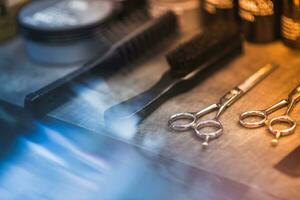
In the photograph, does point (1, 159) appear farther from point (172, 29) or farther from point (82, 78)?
point (172, 29)

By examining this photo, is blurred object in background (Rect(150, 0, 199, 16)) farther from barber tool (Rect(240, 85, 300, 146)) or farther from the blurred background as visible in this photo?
barber tool (Rect(240, 85, 300, 146))

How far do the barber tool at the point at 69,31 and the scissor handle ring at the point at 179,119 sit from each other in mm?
163

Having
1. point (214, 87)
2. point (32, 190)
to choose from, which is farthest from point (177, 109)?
point (32, 190)

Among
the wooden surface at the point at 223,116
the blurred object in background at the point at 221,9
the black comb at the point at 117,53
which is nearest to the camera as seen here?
the wooden surface at the point at 223,116

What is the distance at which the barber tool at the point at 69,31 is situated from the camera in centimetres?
72

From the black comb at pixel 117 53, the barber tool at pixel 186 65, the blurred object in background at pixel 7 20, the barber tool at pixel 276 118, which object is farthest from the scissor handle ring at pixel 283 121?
the blurred object in background at pixel 7 20

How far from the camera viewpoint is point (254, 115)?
1.98ft

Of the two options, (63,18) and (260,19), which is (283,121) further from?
(63,18)

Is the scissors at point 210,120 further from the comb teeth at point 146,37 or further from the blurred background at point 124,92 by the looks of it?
the comb teeth at point 146,37

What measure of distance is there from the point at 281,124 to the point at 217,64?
0.15m

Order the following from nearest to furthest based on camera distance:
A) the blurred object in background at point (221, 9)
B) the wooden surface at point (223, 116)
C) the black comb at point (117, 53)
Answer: the wooden surface at point (223, 116) < the black comb at point (117, 53) < the blurred object in background at point (221, 9)

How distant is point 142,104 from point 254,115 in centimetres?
12

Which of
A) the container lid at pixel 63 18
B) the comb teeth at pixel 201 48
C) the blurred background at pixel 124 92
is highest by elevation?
the container lid at pixel 63 18

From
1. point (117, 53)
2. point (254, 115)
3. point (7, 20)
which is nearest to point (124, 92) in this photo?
point (117, 53)
